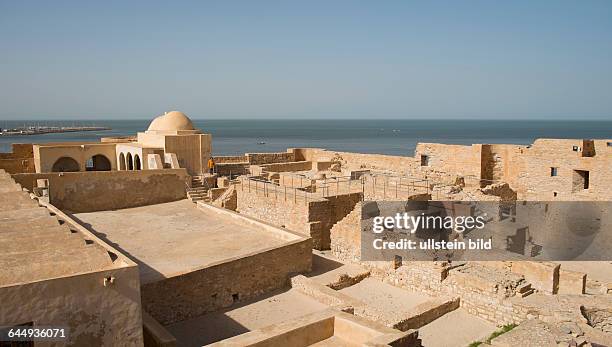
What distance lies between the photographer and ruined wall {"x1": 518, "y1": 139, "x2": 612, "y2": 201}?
53.2 feet

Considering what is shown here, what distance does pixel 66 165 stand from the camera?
958 inches

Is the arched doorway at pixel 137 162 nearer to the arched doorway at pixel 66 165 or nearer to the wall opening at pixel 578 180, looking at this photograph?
the arched doorway at pixel 66 165

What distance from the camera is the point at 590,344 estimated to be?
329 inches

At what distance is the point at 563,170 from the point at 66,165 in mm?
22588

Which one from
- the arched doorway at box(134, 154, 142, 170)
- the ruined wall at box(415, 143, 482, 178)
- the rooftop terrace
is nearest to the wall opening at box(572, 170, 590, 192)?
the ruined wall at box(415, 143, 482, 178)

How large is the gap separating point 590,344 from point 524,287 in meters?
2.34

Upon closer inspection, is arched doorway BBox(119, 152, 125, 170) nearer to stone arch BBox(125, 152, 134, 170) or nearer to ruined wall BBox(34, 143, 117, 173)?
ruined wall BBox(34, 143, 117, 173)

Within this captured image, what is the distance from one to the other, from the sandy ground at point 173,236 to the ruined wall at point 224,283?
28cm

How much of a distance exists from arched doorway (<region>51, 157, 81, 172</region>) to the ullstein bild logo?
16436 millimetres

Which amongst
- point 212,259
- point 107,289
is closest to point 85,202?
point 212,259

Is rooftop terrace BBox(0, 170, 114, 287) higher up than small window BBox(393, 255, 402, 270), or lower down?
higher up

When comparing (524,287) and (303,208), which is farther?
(303,208)

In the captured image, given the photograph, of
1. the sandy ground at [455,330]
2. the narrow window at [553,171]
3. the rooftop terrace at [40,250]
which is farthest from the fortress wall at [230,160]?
the sandy ground at [455,330]

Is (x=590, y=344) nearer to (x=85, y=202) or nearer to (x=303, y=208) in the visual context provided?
(x=303, y=208)
